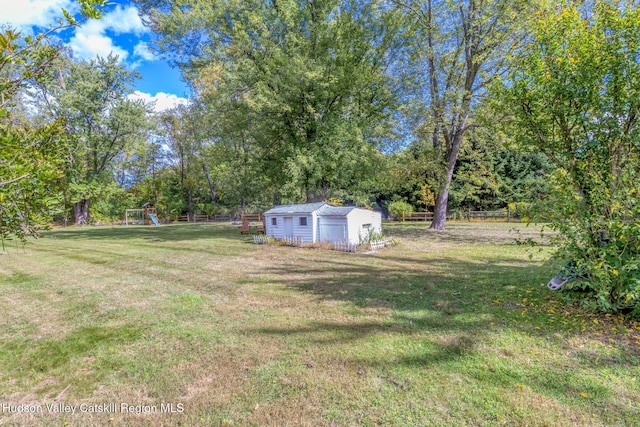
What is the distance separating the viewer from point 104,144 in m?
27.1

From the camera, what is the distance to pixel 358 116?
619 inches

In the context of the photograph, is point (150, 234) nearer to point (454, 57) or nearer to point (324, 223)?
point (324, 223)

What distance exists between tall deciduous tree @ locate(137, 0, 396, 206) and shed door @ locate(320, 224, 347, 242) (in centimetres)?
280

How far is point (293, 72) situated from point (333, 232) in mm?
7345

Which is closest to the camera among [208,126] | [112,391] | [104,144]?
[112,391]

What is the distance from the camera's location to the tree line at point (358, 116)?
12.5 ft

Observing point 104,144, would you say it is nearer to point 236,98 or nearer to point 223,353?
point 236,98

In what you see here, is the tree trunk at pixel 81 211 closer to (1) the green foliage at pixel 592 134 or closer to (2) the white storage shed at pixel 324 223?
(2) the white storage shed at pixel 324 223

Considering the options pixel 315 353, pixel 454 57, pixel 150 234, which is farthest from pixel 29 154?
pixel 454 57

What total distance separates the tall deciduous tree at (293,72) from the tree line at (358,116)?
88 mm

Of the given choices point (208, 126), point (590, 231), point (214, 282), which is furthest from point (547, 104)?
point (208, 126)

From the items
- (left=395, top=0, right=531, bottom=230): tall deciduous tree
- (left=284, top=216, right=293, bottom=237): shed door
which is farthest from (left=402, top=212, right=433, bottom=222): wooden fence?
(left=284, top=216, right=293, bottom=237): shed door

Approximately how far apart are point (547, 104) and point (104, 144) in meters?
32.4

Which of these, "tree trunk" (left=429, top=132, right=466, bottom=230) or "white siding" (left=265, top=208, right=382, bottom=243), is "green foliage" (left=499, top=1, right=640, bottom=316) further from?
"tree trunk" (left=429, top=132, right=466, bottom=230)
